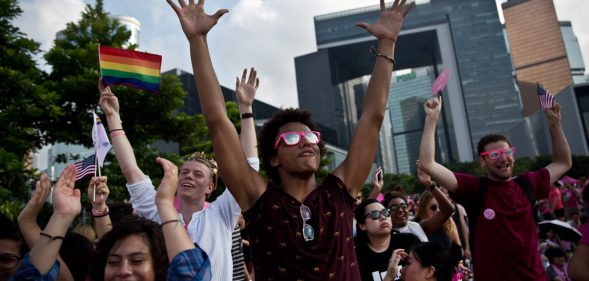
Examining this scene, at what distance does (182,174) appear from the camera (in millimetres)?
3240

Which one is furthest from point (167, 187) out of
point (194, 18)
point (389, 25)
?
point (389, 25)

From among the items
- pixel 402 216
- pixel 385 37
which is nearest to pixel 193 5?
pixel 385 37

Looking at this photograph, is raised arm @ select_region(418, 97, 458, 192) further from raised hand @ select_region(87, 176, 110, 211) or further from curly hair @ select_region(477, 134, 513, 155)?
raised hand @ select_region(87, 176, 110, 211)

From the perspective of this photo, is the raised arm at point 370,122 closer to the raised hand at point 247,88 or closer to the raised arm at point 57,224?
the raised hand at point 247,88

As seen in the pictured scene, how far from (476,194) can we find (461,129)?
89.7m

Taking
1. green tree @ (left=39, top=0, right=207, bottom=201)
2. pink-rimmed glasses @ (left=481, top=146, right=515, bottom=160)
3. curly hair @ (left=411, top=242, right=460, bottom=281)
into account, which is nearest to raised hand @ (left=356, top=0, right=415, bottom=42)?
curly hair @ (left=411, top=242, right=460, bottom=281)

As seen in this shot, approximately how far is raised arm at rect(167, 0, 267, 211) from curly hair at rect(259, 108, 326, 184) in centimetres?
31

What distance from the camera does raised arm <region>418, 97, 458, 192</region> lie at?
3.61m

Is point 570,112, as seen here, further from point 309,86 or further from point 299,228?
point 309,86

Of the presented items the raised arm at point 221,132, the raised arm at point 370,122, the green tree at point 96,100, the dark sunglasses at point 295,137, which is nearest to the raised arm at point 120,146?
the raised arm at point 221,132

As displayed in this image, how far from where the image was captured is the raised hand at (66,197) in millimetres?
2395

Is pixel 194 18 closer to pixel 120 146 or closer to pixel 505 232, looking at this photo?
pixel 120 146

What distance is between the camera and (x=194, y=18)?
7.34 feet

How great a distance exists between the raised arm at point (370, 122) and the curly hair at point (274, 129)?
29 cm
